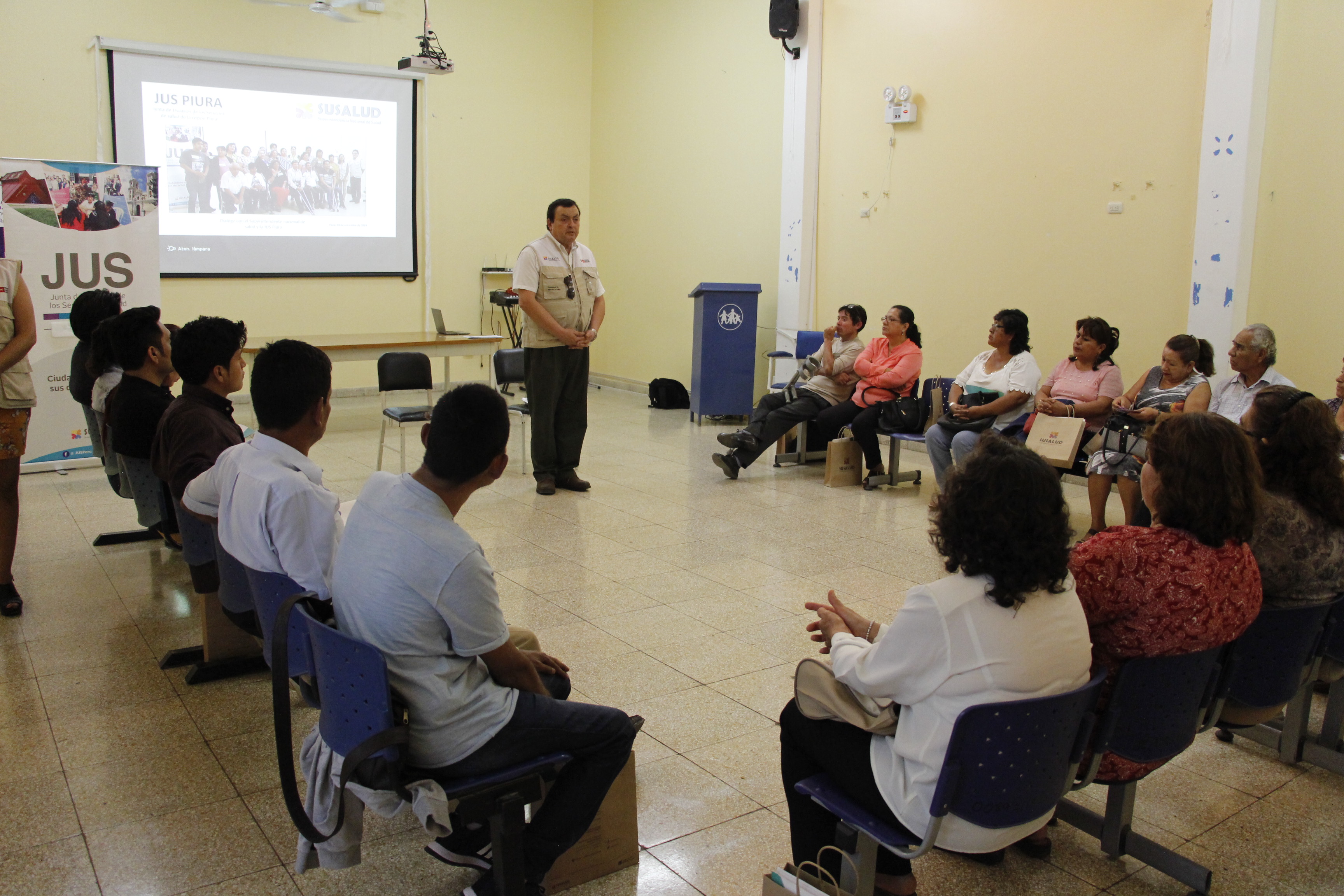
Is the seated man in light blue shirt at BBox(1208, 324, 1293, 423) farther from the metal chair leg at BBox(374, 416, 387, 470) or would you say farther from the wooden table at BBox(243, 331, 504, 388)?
the metal chair leg at BBox(374, 416, 387, 470)

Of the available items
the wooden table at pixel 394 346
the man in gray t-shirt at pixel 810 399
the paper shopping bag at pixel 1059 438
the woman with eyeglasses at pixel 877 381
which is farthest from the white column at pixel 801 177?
the paper shopping bag at pixel 1059 438

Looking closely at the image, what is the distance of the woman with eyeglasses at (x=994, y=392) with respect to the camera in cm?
520

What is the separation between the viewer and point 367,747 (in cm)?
160

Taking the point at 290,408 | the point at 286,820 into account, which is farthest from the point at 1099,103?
the point at 286,820

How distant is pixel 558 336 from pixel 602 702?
2.88m

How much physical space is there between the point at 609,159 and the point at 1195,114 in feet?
20.0

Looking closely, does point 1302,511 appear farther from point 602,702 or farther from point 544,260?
point 544,260

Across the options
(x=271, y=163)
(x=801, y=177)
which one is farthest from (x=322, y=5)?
(x=801, y=177)

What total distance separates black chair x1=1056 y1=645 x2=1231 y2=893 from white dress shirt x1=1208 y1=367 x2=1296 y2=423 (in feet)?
8.58

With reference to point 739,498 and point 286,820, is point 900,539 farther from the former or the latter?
point 286,820

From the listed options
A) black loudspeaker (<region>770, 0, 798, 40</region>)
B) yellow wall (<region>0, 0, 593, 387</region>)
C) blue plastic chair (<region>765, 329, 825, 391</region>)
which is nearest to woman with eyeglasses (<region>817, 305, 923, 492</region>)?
blue plastic chair (<region>765, 329, 825, 391</region>)

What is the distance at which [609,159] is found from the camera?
→ 10.1 m

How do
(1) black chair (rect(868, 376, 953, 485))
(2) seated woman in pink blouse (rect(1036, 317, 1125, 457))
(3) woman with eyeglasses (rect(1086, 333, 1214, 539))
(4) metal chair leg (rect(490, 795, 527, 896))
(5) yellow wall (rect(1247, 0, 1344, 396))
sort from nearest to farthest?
1. (4) metal chair leg (rect(490, 795, 527, 896))
2. (3) woman with eyeglasses (rect(1086, 333, 1214, 539))
3. (5) yellow wall (rect(1247, 0, 1344, 396))
4. (2) seated woman in pink blouse (rect(1036, 317, 1125, 457))
5. (1) black chair (rect(868, 376, 953, 485))

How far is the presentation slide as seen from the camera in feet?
26.3
